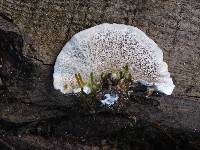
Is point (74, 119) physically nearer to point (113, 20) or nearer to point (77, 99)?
point (77, 99)

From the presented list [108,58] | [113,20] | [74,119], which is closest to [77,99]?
[74,119]

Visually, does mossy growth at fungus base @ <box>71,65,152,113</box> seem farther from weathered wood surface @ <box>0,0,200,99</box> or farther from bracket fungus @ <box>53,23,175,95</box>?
weathered wood surface @ <box>0,0,200,99</box>

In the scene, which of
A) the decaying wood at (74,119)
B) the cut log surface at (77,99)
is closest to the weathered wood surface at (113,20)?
the cut log surface at (77,99)

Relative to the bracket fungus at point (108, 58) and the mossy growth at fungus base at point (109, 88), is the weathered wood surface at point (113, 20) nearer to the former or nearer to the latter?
the bracket fungus at point (108, 58)

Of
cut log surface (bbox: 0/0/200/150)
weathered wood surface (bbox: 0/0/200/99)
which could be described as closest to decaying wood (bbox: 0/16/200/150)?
cut log surface (bbox: 0/0/200/150)

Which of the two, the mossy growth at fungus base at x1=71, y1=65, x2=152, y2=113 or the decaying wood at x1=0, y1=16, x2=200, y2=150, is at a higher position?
the mossy growth at fungus base at x1=71, y1=65, x2=152, y2=113

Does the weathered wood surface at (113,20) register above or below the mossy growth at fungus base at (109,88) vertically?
above

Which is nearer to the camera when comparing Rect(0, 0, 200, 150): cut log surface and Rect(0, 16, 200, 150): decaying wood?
Rect(0, 0, 200, 150): cut log surface
